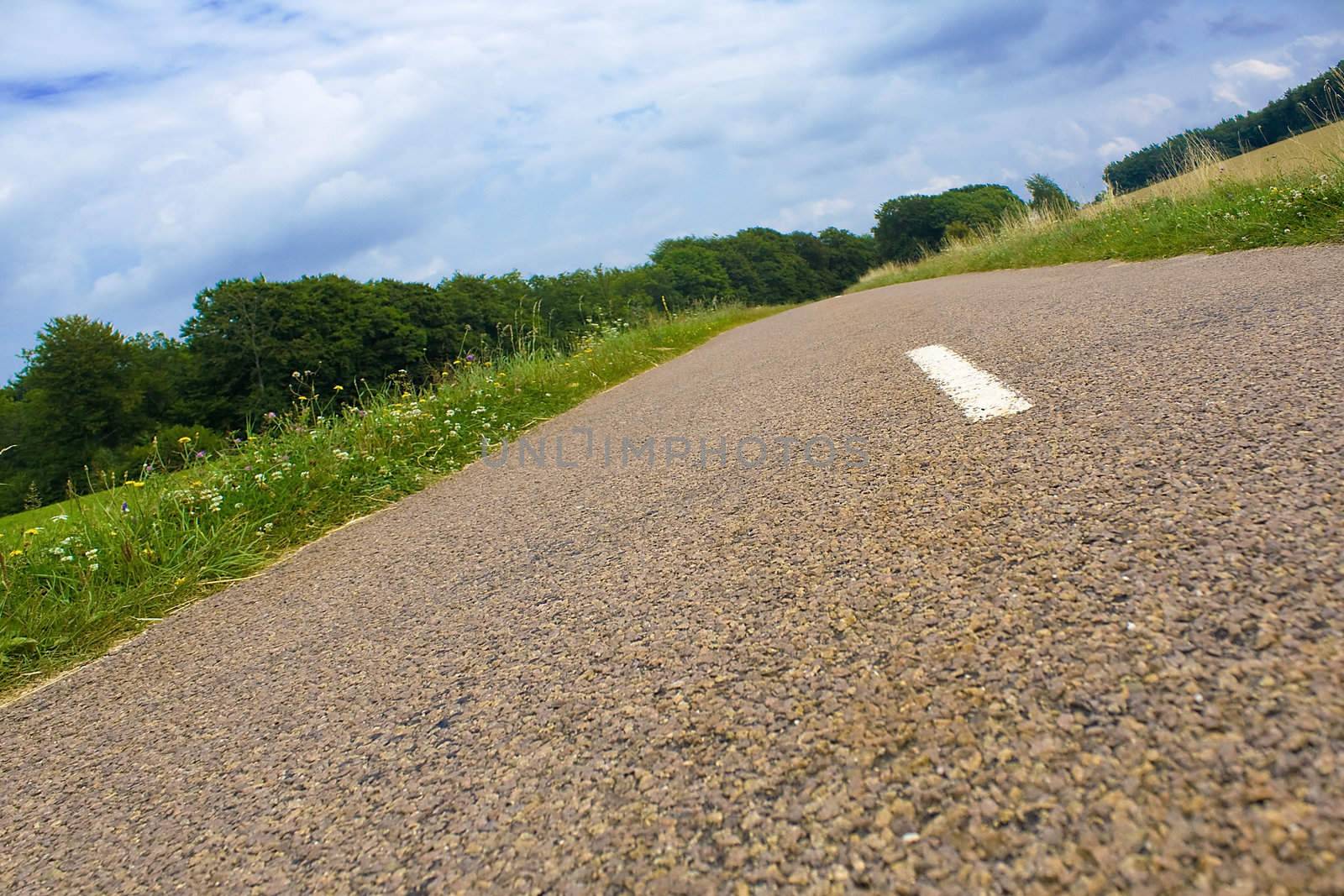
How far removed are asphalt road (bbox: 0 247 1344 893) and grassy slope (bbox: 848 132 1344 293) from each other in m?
4.03

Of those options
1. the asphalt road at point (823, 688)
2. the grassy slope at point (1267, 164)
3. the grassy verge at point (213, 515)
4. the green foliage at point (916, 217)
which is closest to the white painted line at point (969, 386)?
the asphalt road at point (823, 688)

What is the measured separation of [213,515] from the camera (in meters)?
4.55

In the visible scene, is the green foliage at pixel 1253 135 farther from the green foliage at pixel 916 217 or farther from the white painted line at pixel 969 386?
the green foliage at pixel 916 217

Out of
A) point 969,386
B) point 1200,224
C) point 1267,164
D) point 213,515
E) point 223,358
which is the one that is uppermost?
point 223,358

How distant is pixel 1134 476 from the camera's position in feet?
6.91

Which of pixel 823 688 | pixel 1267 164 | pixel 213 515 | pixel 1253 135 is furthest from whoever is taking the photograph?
pixel 1253 135

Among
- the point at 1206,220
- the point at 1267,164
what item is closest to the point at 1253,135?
the point at 1267,164

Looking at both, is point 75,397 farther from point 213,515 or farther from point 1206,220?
point 1206,220

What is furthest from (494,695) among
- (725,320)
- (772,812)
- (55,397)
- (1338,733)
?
Answer: (55,397)

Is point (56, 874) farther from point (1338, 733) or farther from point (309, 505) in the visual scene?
point (309, 505)

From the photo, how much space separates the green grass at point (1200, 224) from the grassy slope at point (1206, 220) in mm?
13

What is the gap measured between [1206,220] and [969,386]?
6458mm

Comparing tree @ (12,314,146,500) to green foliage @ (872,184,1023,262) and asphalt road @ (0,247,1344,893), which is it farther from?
green foliage @ (872,184,1023,262)

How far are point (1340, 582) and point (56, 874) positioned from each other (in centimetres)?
271
